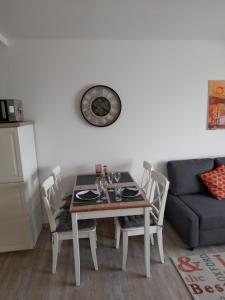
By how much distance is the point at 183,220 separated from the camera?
2463mm

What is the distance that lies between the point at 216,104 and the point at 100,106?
1639mm

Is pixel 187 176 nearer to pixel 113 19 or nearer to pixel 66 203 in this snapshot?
pixel 66 203

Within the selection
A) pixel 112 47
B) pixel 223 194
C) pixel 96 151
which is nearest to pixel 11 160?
pixel 96 151

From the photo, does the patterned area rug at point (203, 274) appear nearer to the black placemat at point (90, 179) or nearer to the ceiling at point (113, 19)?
the black placemat at point (90, 179)

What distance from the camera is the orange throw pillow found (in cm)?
272

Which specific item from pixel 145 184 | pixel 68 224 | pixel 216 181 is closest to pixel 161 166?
pixel 145 184

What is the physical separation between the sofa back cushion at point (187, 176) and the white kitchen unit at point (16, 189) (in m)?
1.85

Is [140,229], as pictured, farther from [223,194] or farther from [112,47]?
[112,47]

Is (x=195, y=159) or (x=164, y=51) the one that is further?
(x=195, y=159)

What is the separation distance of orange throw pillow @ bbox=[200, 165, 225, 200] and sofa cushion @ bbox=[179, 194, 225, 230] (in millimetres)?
97

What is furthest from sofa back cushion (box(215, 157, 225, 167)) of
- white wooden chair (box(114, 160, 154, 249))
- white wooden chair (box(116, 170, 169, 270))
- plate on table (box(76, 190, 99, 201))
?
plate on table (box(76, 190, 99, 201))

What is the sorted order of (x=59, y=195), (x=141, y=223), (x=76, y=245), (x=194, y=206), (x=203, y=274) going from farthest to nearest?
(x=59, y=195) → (x=194, y=206) → (x=141, y=223) → (x=203, y=274) → (x=76, y=245)

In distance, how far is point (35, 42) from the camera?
8.75 feet

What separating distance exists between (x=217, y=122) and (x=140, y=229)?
1.95 meters
